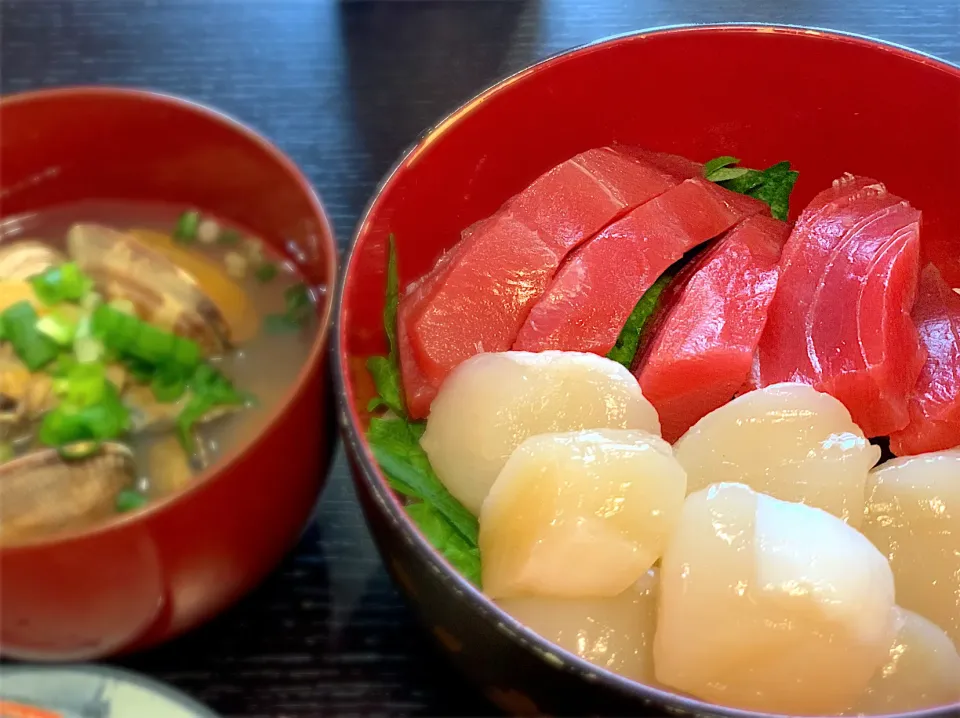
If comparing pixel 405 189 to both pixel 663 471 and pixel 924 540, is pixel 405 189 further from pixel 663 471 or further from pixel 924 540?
pixel 924 540

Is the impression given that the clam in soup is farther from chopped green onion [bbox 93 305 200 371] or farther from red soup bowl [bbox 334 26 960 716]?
red soup bowl [bbox 334 26 960 716]

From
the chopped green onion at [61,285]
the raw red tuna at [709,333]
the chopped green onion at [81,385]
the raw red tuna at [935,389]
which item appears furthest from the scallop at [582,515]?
the chopped green onion at [61,285]

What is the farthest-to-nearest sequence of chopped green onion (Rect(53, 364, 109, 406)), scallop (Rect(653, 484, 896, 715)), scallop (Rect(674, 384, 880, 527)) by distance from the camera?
1. chopped green onion (Rect(53, 364, 109, 406))
2. scallop (Rect(674, 384, 880, 527))
3. scallop (Rect(653, 484, 896, 715))

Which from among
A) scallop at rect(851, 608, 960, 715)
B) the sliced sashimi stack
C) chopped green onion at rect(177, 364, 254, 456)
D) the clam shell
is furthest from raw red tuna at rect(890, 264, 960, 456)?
the clam shell

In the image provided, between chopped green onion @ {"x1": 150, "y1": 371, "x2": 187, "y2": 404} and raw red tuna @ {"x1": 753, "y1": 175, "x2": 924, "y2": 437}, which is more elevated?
raw red tuna @ {"x1": 753, "y1": 175, "x2": 924, "y2": 437}

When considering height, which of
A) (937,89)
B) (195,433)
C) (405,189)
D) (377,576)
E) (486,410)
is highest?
(937,89)

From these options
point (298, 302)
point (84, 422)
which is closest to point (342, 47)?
point (298, 302)

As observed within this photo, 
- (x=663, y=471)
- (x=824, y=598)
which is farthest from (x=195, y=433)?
(x=824, y=598)
